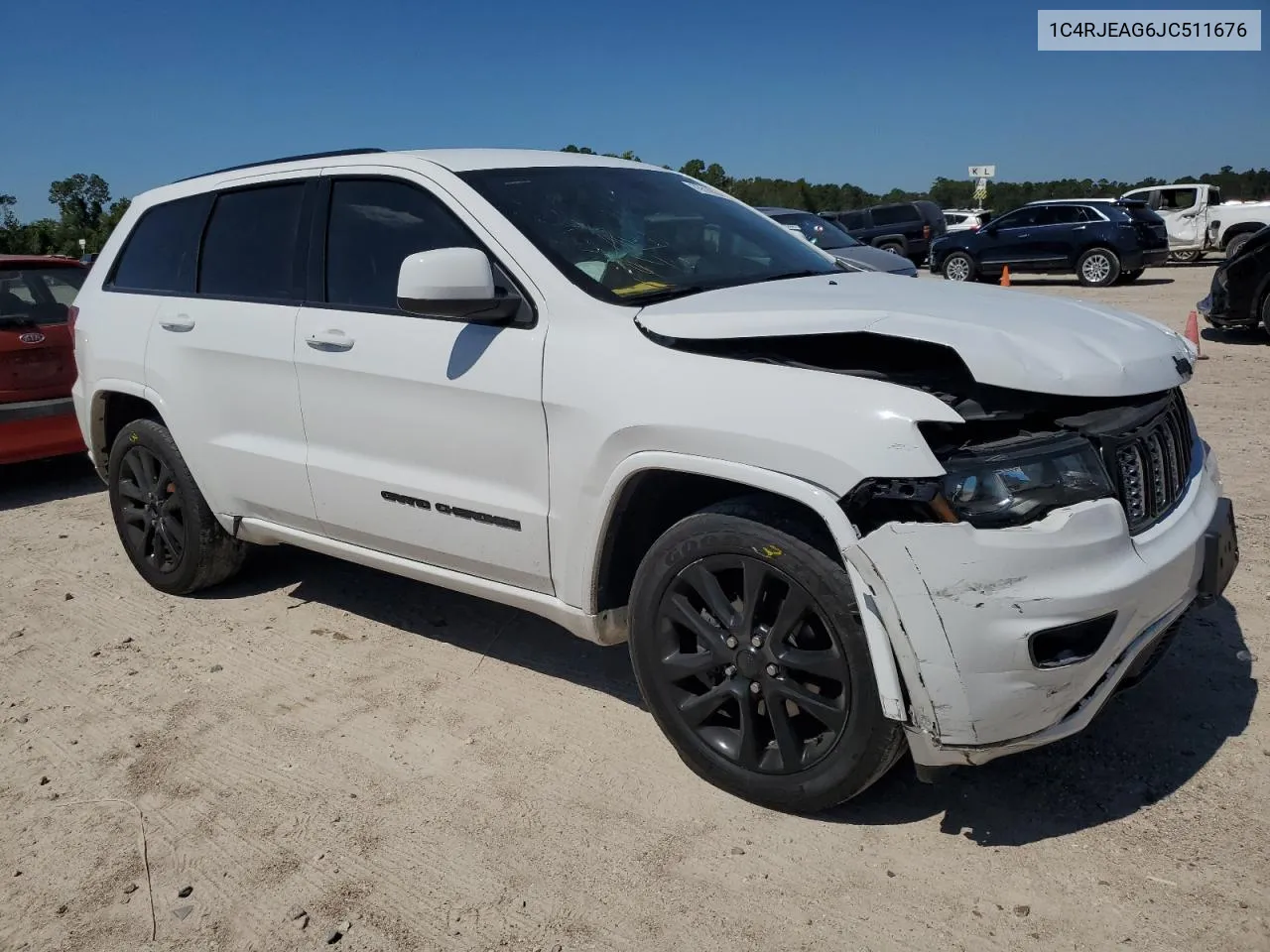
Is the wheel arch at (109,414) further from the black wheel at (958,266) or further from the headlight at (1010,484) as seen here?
the black wheel at (958,266)

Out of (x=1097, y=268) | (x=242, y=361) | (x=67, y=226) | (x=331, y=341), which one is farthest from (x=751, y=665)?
(x=67, y=226)

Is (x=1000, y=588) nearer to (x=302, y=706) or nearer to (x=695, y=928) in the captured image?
(x=695, y=928)

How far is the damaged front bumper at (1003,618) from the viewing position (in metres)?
2.40

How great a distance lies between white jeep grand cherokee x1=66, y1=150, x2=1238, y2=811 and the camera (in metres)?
2.47

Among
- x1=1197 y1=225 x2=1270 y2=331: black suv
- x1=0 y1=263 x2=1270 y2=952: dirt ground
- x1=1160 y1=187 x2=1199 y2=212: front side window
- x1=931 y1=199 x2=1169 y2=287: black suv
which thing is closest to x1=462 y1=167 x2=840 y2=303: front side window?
x1=0 y1=263 x2=1270 y2=952: dirt ground

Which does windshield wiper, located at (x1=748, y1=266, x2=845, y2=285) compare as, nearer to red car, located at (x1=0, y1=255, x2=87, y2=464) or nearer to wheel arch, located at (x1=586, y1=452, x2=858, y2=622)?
wheel arch, located at (x1=586, y1=452, x2=858, y2=622)

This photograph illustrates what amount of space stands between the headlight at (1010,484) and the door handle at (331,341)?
7.21 feet

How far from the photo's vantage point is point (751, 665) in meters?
2.87

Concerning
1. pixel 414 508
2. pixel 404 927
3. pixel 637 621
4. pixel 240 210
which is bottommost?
pixel 404 927

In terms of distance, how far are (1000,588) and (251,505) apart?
3.10m

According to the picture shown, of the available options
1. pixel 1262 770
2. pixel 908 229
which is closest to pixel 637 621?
pixel 1262 770

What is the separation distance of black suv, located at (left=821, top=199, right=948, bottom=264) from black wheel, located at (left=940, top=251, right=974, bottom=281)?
13.5 feet

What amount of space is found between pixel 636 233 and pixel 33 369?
5171mm

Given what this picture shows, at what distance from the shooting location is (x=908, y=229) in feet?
84.2
